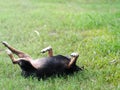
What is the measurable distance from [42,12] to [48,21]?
1440 millimetres

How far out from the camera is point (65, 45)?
22.1ft

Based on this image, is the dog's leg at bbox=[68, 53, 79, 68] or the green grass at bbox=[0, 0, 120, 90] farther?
the dog's leg at bbox=[68, 53, 79, 68]

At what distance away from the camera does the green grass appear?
189 inches

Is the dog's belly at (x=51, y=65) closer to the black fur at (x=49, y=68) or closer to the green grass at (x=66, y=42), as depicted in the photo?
the black fur at (x=49, y=68)

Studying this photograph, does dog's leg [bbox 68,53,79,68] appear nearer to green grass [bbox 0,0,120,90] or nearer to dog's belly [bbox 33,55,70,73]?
dog's belly [bbox 33,55,70,73]

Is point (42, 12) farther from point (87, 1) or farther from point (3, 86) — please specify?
point (3, 86)

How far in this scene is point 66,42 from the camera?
6977 millimetres

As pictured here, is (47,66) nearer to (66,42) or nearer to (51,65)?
(51,65)

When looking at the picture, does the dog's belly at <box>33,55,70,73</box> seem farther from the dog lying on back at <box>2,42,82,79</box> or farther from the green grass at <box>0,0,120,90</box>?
the green grass at <box>0,0,120,90</box>

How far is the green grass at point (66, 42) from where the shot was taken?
4793 mm

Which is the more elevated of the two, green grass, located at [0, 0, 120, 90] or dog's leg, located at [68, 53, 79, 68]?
dog's leg, located at [68, 53, 79, 68]

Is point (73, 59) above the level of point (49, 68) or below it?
above

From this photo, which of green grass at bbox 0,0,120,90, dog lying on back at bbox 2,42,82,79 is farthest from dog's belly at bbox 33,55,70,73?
green grass at bbox 0,0,120,90

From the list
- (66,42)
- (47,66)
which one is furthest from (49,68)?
(66,42)
